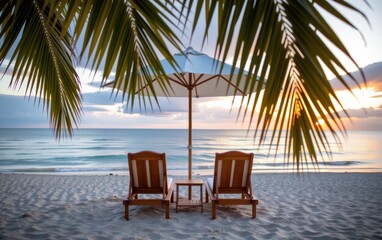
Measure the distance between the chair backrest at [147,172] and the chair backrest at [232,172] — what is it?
77cm

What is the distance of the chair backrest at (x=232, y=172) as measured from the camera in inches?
146

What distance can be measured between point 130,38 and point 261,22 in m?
0.75

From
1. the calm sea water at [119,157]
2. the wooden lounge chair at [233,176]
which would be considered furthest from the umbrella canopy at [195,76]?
the calm sea water at [119,157]

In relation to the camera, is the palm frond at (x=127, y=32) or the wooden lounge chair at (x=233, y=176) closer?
the palm frond at (x=127, y=32)

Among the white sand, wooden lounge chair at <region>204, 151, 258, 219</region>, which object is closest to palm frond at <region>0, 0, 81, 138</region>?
the white sand

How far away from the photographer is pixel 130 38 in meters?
1.32

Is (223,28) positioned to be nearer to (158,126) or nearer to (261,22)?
(261,22)

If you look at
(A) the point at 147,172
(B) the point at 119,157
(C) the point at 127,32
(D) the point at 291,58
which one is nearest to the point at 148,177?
(A) the point at 147,172

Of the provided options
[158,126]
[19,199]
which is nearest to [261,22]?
[19,199]

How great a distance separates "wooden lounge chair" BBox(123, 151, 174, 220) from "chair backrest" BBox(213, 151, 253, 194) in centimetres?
74

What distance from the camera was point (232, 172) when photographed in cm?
381

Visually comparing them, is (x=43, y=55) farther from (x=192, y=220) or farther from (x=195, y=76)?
(x=195, y=76)

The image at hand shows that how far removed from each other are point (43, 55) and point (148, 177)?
239 centimetres

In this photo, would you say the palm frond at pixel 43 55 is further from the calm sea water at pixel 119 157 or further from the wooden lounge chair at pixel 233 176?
the wooden lounge chair at pixel 233 176
